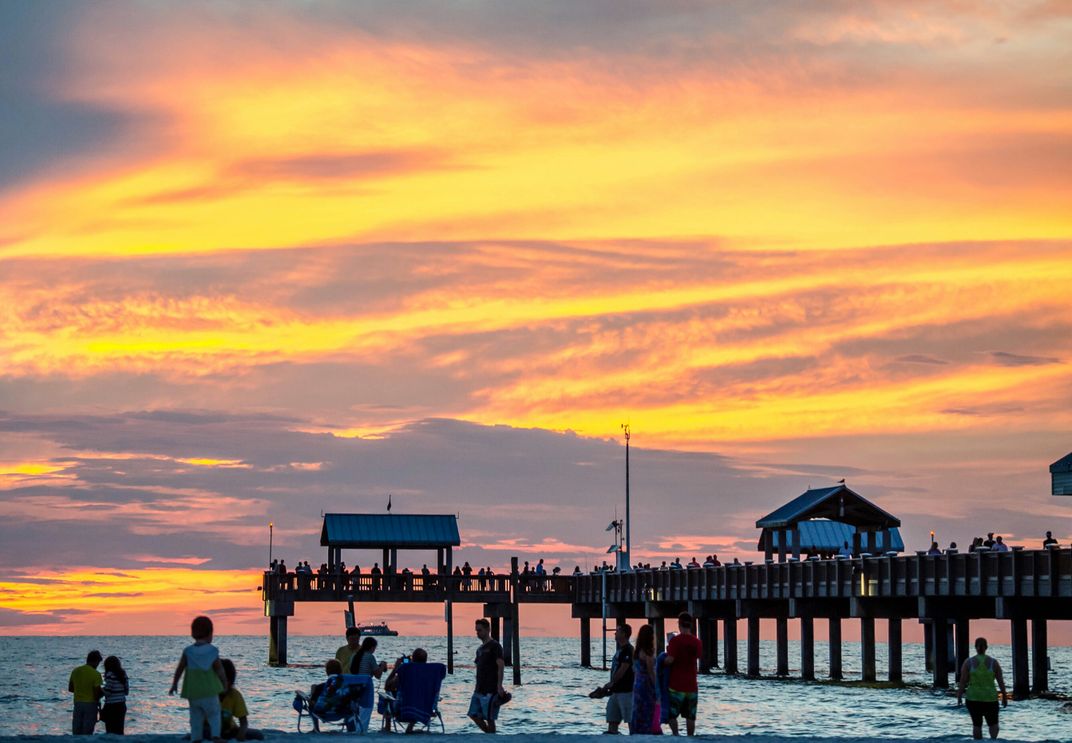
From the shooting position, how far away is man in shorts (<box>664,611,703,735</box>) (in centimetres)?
2422

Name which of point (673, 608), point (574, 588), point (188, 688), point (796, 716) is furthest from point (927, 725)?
point (574, 588)

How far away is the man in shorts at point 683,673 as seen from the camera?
24219 millimetres

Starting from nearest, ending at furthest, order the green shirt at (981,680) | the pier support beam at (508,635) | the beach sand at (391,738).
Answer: the beach sand at (391,738) → the green shirt at (981,680) → the pier support beam at (508,635)

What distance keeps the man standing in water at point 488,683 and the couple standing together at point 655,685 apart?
161 cm

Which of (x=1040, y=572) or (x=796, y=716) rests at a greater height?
(x=1040, y=572)

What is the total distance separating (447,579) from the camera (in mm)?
76875

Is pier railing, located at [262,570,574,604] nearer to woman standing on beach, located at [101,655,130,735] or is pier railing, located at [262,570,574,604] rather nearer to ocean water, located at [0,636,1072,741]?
ocean water, located at [0,636,1072,741]

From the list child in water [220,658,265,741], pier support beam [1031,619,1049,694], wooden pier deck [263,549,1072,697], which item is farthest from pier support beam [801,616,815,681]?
child in water [220,658,265,741]

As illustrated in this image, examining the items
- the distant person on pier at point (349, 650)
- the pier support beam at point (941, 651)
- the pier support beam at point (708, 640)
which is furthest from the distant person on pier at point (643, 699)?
the pier support beam at point (708, 640)

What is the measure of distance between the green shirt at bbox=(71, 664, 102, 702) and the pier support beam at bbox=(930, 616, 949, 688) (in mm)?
34762

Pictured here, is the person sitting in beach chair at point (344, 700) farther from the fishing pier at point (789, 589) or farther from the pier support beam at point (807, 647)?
the pier support beam at point (807, 647)

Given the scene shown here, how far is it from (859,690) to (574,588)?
939 inches

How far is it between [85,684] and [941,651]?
36356 mm

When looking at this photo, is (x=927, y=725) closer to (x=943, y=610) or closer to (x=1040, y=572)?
(x=1040, y=572)
